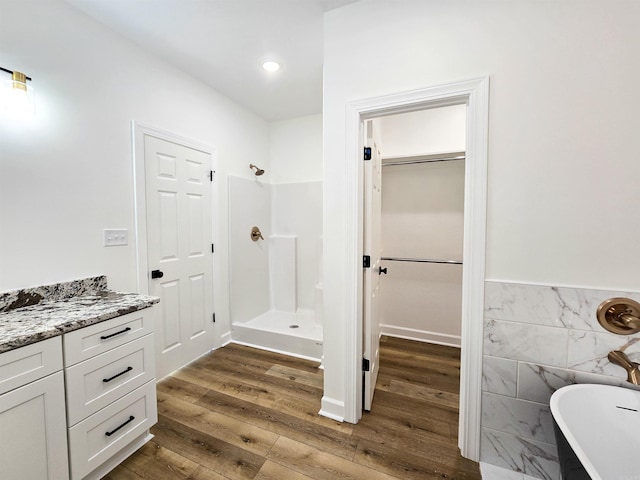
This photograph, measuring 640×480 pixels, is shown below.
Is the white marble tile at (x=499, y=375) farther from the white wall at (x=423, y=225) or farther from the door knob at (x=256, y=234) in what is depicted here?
the door knob at (x=256, y=234)

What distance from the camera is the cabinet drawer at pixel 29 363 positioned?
0.99 meters

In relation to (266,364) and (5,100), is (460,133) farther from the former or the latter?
(5,100)

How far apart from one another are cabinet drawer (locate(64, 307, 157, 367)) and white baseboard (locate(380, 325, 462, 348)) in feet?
7.86

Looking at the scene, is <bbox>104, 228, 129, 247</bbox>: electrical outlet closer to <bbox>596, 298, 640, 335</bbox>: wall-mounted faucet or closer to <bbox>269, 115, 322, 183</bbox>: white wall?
<bbox>269, 115, 322, 183</bbox>: white wall

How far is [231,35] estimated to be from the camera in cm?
186

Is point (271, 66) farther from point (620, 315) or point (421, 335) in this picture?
point (421, 335)

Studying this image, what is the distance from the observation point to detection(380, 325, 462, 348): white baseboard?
2.75 m

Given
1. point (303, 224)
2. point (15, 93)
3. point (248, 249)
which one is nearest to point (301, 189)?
point (303, 224)

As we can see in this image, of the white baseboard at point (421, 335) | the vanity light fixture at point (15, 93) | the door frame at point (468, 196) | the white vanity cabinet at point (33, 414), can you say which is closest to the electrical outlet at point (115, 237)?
the vanity light fixture at point (15, 93)

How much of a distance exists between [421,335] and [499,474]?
1.54 m

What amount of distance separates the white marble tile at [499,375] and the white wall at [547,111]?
1.50 ft

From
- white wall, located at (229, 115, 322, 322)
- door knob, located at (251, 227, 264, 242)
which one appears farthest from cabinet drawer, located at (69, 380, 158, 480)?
door knob, located at (251, 227, 264, 242)

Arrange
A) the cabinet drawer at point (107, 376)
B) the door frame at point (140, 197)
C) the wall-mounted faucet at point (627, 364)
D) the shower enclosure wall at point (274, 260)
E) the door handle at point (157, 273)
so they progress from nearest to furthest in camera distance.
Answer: the wall-mounted faucet at point (627, 364) < the cabinet drawer at point (107, 376) < the door frame at point (140, 197) < the door handle at point (157, 273) < the shower enclosure wall at point (274, 260)

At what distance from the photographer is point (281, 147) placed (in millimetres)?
3477
